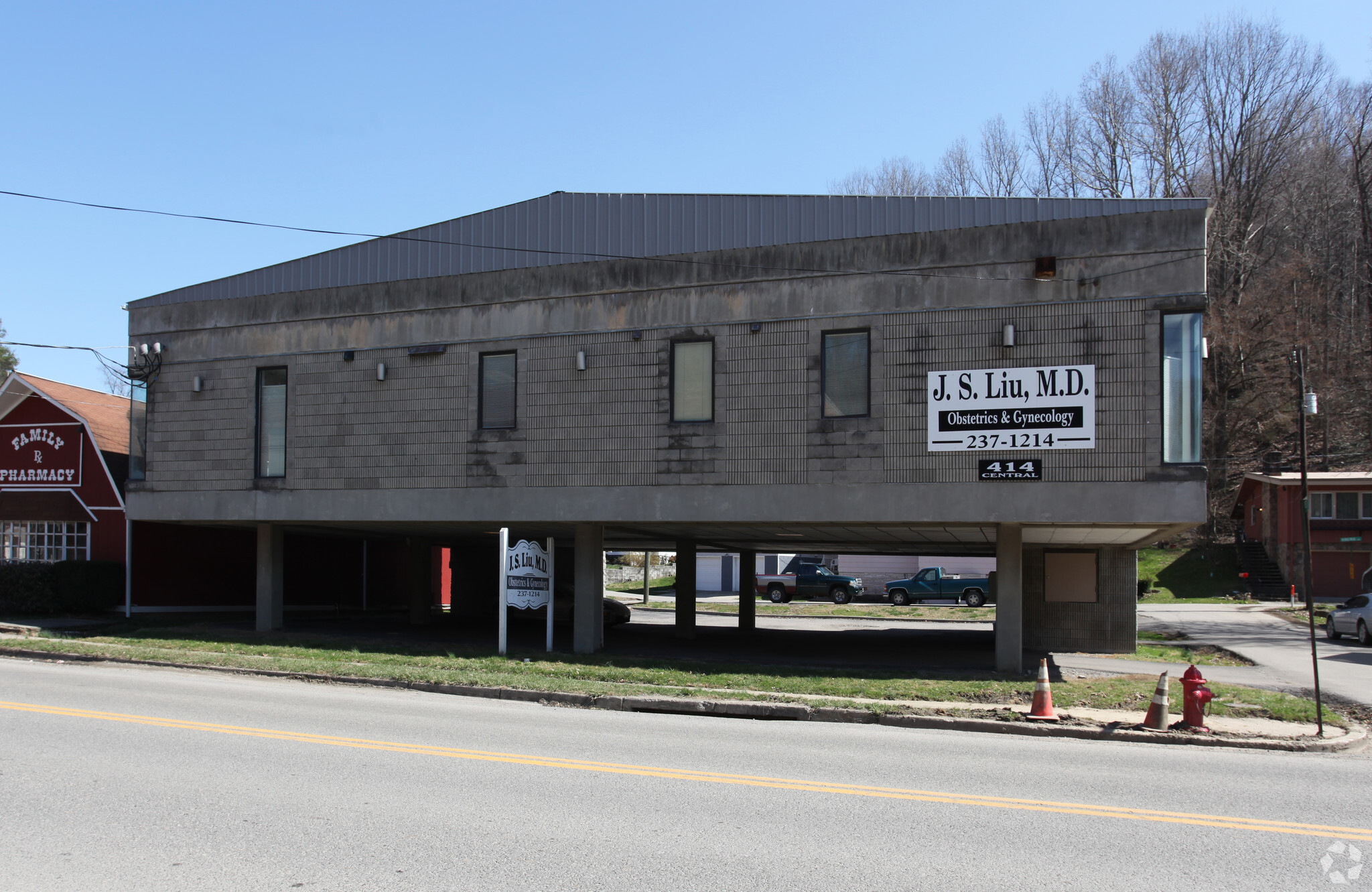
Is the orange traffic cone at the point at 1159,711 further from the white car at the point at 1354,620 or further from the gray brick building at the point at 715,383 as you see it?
the white car at the point at 1354,620

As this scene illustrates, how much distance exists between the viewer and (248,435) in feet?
68.5

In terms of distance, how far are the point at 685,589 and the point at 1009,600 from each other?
9.40 meters

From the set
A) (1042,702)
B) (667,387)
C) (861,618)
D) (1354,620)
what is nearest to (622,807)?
(1042,702)

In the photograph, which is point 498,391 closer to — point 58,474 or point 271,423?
point 271,423

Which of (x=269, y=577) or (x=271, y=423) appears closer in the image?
(x=271, y=423)

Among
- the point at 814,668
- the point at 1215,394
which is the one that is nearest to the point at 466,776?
the point at 814,668

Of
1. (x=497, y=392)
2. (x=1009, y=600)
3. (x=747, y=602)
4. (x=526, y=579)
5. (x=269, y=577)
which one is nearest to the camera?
(x=1009, y=600)

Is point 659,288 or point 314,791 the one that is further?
point 659,288

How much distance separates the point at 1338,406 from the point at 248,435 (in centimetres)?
5044

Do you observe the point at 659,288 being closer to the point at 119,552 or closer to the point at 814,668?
the point at 814,668

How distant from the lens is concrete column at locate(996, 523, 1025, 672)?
16.6 meters

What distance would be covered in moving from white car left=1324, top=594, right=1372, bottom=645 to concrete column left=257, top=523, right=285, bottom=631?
2511 cm

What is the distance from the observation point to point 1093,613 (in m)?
22.1

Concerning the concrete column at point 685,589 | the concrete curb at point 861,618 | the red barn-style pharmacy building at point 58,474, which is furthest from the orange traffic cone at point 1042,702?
the concrete curb at point 861,618
